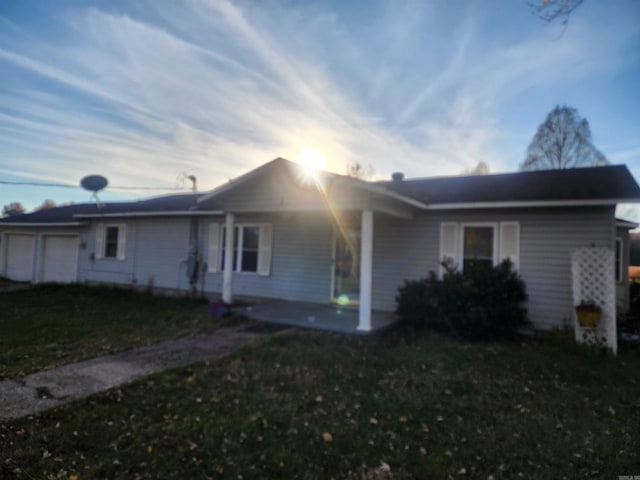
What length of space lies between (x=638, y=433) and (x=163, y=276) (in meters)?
12.4

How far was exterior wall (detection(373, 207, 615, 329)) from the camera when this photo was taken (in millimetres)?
7062

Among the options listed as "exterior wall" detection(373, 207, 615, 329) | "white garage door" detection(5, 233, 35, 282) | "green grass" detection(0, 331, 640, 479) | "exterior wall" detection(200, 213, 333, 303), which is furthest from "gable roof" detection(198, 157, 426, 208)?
"white garage door" detection(5, 233, 35, 282)

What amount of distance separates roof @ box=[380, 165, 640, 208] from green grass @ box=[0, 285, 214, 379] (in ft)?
19.5

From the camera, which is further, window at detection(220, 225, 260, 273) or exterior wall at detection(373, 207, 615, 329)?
window at detection(220, 225, 260, 273)

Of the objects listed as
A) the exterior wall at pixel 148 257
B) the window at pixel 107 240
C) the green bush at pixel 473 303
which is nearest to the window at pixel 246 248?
the exterior wall at pixel 148 257

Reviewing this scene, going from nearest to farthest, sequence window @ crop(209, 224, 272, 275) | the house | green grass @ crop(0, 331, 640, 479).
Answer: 1. green grass @ crop(0, 331, 640, 479)
2. the house
3. window @ crop(209, 224, 272, 275)

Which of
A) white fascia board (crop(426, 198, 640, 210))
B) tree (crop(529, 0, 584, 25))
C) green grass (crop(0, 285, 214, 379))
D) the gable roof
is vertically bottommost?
green grass (crop(0, 285, 214, 379))

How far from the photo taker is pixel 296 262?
1027 centimetres

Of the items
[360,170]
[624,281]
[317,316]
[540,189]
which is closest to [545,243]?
[540,189]

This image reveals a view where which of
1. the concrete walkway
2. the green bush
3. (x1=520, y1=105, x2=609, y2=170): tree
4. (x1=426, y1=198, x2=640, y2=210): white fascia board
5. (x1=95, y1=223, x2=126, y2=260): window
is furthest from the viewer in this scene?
(x1=520, y1=105, x2=609, y2=170): tree

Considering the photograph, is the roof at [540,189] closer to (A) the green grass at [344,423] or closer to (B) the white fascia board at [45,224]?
(A) the green grass at [344,423]

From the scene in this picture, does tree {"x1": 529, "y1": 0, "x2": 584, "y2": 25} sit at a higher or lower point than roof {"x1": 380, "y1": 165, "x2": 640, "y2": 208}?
higher

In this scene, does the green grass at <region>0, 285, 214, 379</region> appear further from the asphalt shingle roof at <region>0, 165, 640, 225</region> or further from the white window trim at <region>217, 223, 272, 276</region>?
the asphalt shingle roof at <region>0, 165, 640, 225</region>

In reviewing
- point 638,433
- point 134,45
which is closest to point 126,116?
point 134,45
